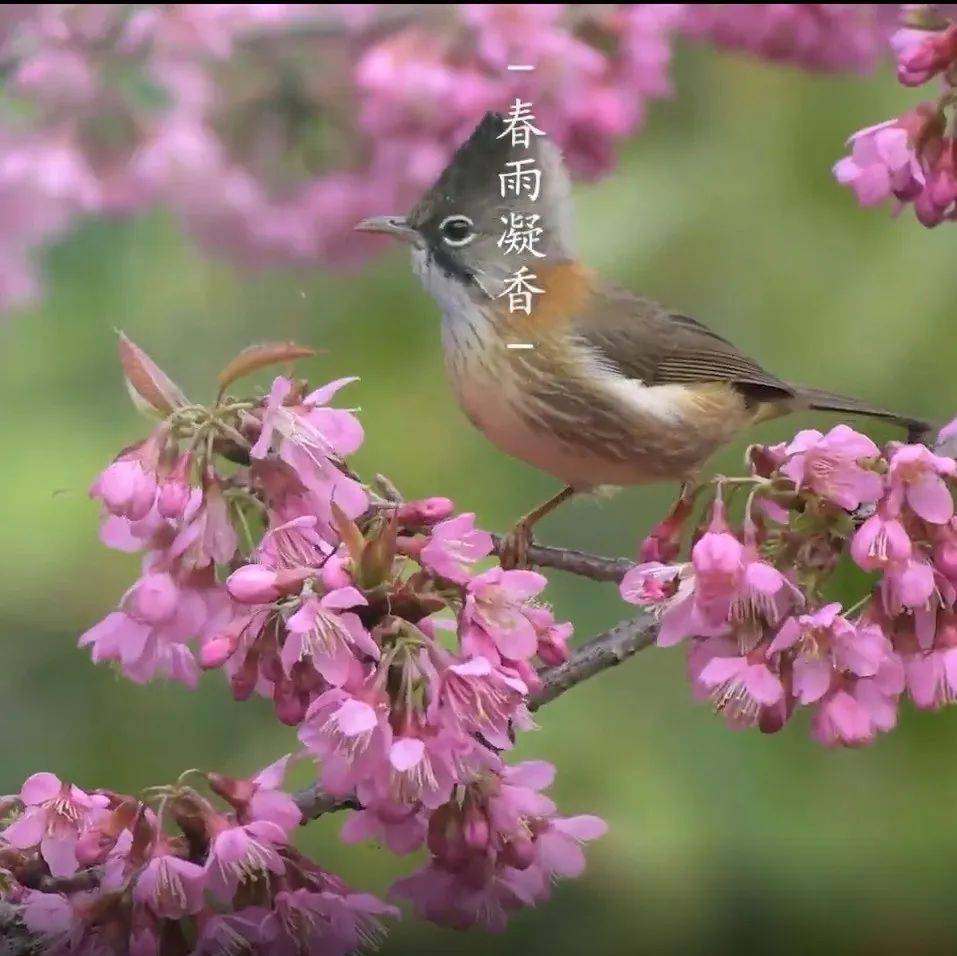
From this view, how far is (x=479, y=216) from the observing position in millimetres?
708

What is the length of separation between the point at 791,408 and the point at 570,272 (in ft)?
0.51

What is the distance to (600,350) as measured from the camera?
29.2 inches

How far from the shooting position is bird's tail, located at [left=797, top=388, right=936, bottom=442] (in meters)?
0.76

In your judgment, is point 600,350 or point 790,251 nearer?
point 600,350

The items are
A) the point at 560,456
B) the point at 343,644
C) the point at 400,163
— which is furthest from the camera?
the point at 400,163

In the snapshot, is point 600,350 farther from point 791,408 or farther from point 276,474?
Answer: point 276,474

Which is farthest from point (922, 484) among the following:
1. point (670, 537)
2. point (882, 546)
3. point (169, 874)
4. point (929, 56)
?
point (169, 874)

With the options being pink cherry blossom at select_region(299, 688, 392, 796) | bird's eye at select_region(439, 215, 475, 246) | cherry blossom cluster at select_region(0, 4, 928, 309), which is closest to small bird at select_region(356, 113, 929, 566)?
bird's eye at select_region(439, 215, 475, 246)

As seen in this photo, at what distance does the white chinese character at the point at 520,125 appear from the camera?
28.5 inches

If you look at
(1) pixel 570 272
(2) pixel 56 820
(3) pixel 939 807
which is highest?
(1) pixel 570 272

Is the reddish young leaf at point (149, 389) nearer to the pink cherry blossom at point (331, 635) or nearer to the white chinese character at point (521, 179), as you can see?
the pink cherry blossom at point (331, 635)

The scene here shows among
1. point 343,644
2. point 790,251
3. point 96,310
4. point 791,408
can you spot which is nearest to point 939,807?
point 791,408

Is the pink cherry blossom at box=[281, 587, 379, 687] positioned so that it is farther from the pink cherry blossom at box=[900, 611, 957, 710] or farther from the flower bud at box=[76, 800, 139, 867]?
the pink cherry blossom at box=[900, 611, 957, 710]

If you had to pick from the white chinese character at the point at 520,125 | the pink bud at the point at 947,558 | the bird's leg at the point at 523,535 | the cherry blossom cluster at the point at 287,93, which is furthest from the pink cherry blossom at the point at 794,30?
the pink bud at the point at 947,558
